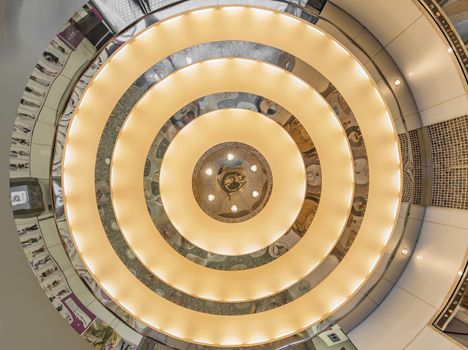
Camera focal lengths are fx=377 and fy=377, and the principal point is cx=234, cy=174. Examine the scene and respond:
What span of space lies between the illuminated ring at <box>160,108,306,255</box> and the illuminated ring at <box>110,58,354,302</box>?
1 centimetres

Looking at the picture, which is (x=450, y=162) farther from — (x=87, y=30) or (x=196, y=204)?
(x=87, y=30)

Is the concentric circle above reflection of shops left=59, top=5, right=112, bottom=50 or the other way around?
the other way around

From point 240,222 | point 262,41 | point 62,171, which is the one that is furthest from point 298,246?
point 62,171

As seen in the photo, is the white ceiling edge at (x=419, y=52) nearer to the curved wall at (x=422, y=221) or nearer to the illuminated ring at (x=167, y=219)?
Result: the curved wall at (x=422, y=221)

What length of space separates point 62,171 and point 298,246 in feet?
6.64

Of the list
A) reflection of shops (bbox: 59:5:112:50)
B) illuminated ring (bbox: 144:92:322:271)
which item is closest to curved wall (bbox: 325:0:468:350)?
illuminated ring (bbox: 144:92:322:271)

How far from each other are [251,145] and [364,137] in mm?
947

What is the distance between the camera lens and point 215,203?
339cm

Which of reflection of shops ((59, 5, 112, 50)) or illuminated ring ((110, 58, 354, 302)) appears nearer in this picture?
reflection of shops ((59, 5, 112, 50))

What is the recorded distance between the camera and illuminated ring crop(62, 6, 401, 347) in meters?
2.86

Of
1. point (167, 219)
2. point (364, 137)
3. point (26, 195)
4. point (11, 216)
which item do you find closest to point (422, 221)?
point (364, 137)

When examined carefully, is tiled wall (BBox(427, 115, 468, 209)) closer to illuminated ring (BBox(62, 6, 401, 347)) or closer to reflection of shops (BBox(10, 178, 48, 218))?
illuminated ring (BBox(62, 6, 401, 347))

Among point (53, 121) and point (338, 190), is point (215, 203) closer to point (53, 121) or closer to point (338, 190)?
point (338, 190)

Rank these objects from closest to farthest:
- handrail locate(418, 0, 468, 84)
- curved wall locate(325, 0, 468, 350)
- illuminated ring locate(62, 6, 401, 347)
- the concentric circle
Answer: handrail locate(418, 0, 468, 84)
curved wall locate(325, 0, 468, 350)
illuminated ring locate(62, 6, 401, 347)
the concentric circle
